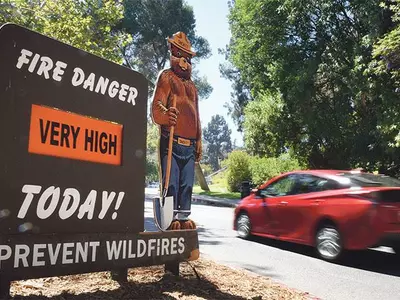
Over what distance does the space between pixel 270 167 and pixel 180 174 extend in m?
20.9

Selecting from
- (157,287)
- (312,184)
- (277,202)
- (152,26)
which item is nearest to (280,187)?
(277,202)

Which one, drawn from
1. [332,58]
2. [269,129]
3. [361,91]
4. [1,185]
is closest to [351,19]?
[332,58]

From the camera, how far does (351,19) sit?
768 inches

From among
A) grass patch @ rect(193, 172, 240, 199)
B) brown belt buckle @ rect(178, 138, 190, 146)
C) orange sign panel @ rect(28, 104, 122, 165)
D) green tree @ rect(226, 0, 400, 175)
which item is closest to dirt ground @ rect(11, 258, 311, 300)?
orange sign panel @ rect(28, 104, 122, 165)

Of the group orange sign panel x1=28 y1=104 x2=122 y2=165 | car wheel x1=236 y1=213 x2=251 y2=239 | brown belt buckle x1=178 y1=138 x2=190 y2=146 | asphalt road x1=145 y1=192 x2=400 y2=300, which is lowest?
asphalt road x1=145 y1=192 x2=400 y2=300

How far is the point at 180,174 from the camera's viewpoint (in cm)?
571

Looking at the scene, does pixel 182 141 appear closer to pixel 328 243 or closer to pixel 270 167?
pixel 328 243

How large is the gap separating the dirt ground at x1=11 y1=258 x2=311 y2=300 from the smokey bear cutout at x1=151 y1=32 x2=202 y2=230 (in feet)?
2.42

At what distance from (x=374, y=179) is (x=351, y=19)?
1474cm

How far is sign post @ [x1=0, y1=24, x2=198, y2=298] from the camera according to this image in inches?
124

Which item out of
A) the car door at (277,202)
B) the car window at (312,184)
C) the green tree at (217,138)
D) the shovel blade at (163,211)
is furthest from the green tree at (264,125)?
the green tree at (217,138)

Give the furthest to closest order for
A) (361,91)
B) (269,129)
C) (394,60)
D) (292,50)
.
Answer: (269,129)
(292,50)
(361,91)
(394,60)

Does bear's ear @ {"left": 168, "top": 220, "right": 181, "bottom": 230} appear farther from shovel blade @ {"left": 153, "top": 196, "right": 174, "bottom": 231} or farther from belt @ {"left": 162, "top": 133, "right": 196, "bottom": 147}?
belt @ {"left": 162, "top": 133, "right": 196, "bottom": 147}

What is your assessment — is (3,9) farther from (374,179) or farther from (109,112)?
(374,179)
